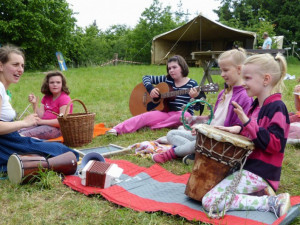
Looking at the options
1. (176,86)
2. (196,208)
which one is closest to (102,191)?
(196,208)

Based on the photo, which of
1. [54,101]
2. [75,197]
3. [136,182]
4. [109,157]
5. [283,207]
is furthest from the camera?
[54,101]

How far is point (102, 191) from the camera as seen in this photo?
265 cm

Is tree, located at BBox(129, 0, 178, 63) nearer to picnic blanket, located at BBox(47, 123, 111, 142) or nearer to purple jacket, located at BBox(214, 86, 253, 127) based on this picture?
picnic blanket, located at BBox(47, 123, 111, 142)

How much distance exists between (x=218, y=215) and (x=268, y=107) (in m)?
0.86

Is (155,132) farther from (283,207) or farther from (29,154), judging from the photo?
(283,207)

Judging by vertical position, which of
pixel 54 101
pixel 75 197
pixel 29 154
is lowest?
pixel 75 197

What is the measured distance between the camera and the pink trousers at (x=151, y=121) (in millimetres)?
4820

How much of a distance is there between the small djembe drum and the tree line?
15064 mm

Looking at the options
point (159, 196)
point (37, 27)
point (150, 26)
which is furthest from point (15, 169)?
point (150, 26)

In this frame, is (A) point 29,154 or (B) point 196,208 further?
(A) point 29,154

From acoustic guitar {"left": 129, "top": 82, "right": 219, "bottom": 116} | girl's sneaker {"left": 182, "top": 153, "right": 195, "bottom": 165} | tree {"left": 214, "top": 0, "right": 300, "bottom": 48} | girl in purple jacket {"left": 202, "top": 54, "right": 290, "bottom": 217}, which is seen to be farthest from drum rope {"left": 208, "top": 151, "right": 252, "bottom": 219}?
tree {"left": 214, "top": 0, "right": 300, "bottom": 48}

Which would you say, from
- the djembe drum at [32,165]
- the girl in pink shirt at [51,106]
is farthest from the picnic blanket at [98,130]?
the djembe drum at [32,165]

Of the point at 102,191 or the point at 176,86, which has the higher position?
the point at 176,86

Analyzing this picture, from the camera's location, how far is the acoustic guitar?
4634 mm
